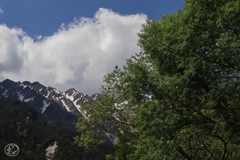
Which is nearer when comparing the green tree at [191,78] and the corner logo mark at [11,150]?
the green tree at [191,78]

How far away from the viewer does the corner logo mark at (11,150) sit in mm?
189000

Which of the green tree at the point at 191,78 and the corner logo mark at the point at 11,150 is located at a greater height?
the corner logo mark at the point at 11,150

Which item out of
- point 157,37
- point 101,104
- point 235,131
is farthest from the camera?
point 101,104

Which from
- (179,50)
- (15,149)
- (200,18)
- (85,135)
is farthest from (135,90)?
(15,149)

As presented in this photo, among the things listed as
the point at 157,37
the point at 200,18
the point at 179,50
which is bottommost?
the point at 179,50

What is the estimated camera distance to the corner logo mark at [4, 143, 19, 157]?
620 ft

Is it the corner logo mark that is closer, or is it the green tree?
the green tree

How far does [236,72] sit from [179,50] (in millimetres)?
4128

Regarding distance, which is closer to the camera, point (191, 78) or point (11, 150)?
point (191, 78)

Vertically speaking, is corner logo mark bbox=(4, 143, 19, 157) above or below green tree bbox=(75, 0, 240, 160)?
above

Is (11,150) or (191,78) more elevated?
(11,150)

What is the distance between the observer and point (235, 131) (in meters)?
17.1

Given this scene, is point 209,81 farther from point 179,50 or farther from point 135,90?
point 135,90

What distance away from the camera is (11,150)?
630 feet
